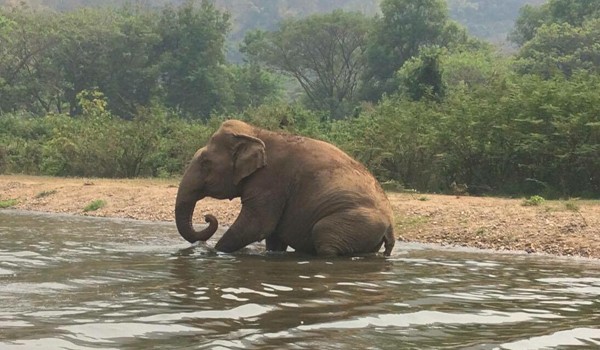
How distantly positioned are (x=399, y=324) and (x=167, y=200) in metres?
13.4

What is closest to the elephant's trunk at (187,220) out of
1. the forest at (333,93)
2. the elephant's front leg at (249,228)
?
the elephant's front leg at (249,228)

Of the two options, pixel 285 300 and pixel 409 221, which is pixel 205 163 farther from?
pixel 409 221

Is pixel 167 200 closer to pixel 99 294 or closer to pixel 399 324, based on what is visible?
pixel 99 294

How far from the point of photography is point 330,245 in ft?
34.0

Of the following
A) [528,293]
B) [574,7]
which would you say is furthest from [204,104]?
[528,293]

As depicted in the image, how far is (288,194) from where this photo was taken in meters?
10.9

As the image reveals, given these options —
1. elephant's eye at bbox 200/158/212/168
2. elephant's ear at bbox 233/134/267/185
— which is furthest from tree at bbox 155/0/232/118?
elephant's ear at bbox 233/134/267/185

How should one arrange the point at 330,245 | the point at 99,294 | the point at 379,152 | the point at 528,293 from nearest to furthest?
the point at 99,294 < the point at 528,293 < the point at 330,245 < the point at 379,152

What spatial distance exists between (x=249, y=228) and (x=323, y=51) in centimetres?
5262

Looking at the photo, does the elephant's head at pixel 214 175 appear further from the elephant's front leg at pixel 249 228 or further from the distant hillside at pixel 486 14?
the distant hillside at pixel 486 14

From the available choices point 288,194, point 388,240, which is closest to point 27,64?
point 288,194

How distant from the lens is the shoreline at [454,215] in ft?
40.7

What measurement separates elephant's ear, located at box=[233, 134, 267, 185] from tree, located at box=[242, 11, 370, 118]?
4958cm

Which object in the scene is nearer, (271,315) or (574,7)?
(271,315)
